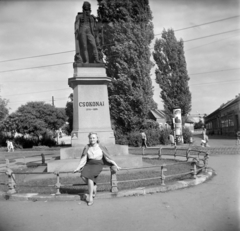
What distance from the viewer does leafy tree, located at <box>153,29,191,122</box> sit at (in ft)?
123

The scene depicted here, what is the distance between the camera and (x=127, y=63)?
101 ft

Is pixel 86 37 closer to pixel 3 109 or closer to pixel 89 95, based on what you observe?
pixel 89 95

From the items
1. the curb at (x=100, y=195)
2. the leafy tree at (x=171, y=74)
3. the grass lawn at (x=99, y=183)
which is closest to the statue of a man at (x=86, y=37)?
the grass lawn at (x=99, y=183)

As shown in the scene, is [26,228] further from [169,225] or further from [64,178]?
[64,178]

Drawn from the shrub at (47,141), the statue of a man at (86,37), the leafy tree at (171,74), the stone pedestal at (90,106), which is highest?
the leafy tree at (171,74)

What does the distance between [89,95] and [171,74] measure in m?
28.6

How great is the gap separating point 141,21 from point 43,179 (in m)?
26.7

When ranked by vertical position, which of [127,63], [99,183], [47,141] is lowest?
[99,183]

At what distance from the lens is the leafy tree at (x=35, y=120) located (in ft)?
120

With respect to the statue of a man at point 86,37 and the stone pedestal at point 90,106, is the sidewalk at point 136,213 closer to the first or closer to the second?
the stone pedestal at point 90,106

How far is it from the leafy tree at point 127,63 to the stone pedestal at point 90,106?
19268mm

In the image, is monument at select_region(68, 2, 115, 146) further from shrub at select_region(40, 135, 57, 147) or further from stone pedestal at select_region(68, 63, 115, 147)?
shrub at select_region(40, 135, 57, 147)

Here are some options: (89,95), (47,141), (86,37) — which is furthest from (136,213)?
(47,141)

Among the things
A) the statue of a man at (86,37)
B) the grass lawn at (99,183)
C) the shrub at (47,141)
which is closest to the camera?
the grass lawn at (99,183)
